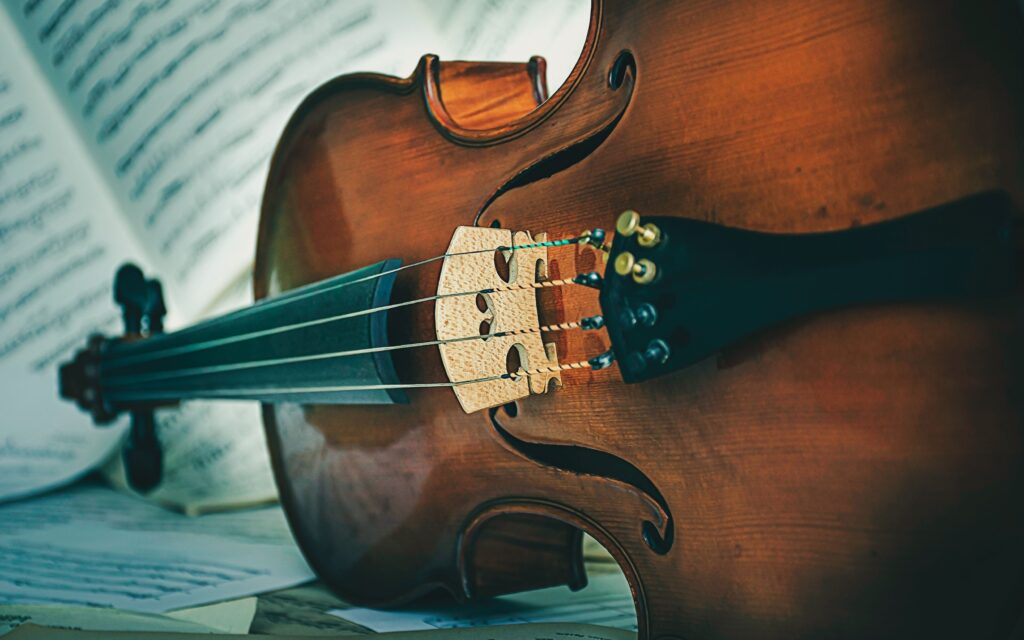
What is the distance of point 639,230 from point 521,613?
51cm

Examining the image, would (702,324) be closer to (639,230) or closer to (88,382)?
(639,230)

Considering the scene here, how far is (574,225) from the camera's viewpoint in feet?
2.21

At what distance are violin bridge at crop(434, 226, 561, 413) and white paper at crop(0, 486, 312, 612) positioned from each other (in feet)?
1.58

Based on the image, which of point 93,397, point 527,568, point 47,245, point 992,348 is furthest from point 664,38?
point 47,245

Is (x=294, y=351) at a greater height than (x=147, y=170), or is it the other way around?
(x=147, y=170)

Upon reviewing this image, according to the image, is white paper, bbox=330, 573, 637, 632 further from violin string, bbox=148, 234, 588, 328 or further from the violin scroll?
the violin scroll

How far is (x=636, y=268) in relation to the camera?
56cm

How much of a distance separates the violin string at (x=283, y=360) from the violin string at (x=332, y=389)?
2cm

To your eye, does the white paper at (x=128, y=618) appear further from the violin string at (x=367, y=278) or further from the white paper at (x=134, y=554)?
the violin string at (x=367, y=278)

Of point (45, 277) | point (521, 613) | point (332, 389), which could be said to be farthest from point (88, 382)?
point (521, 613)

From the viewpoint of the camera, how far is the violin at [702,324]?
46 centimetres

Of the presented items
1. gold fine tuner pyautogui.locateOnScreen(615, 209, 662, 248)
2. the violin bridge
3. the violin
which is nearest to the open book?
the violin

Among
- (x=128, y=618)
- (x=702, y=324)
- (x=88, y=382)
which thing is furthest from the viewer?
(x=88, y=382)

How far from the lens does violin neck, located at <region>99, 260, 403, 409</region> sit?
0.77 metres
